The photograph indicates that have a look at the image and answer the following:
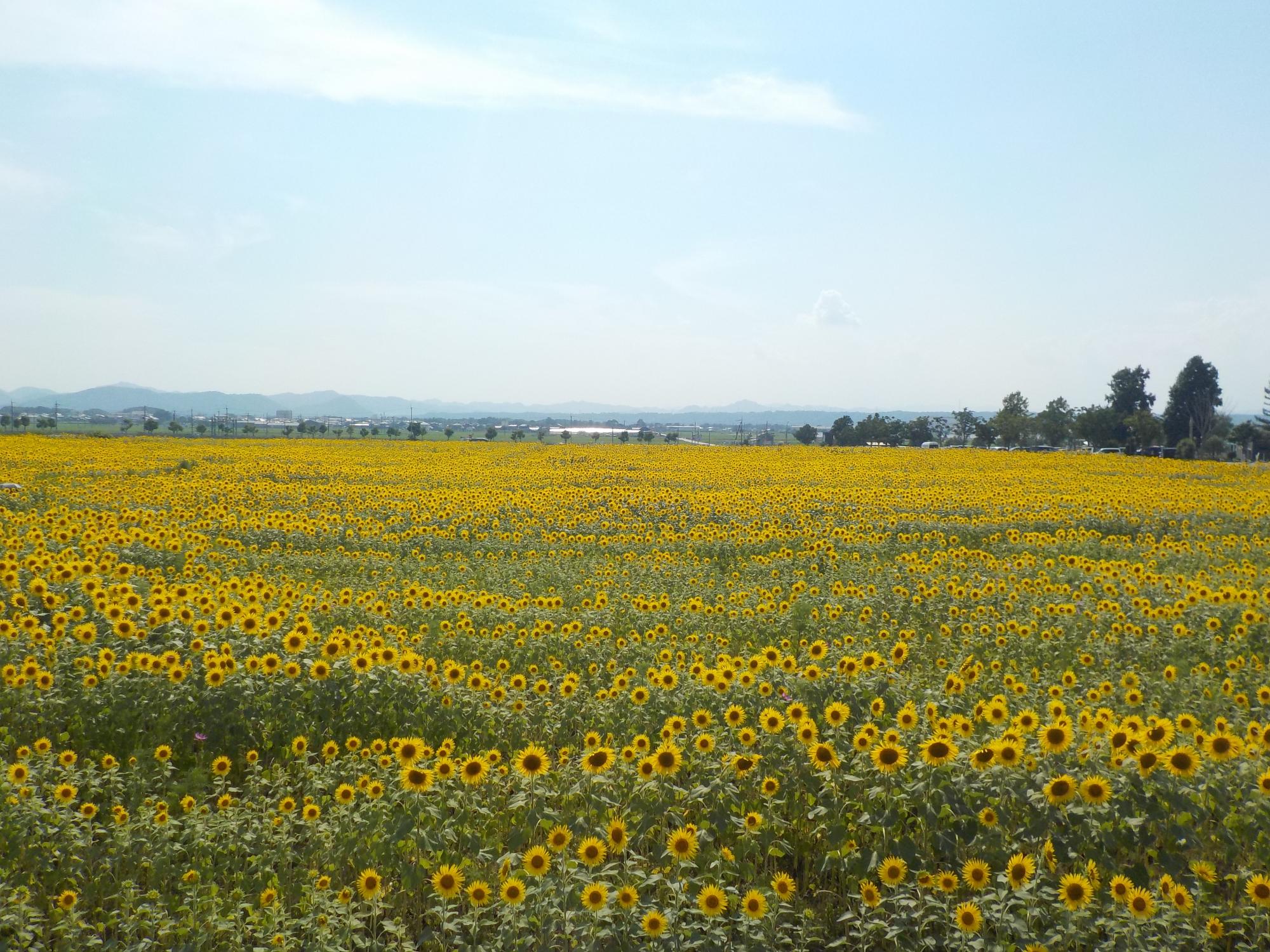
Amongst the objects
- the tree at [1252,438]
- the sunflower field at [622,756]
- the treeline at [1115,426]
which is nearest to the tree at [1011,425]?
the treeline at [1115,426]

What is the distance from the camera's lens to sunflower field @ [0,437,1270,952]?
376cm

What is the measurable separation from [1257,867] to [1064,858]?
1.00m

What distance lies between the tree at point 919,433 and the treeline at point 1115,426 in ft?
0.26

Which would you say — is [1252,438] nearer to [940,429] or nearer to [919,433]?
[919,433]

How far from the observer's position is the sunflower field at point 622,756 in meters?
3.76

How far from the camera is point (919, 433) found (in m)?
73.8

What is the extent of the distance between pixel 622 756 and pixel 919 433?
241ft

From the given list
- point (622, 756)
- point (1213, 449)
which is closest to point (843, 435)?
point (1213, 449)

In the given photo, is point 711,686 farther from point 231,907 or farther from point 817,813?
point 231,907

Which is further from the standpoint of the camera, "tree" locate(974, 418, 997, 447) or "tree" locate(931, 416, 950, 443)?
"tree" locate(931, 416, 950, 443)

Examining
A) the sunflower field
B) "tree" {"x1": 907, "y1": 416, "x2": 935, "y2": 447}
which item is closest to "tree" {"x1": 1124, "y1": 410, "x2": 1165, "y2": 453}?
"tree" {"x1": 907, "y1": 416, "x2": 935, "y2": 447}

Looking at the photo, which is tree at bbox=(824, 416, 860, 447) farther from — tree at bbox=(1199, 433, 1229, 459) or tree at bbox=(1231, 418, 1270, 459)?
tree at bbox=(1199, 433, 1229, 459)

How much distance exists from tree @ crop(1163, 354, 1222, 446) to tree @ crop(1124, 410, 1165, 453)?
2635mm

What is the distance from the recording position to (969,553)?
1423 cm
